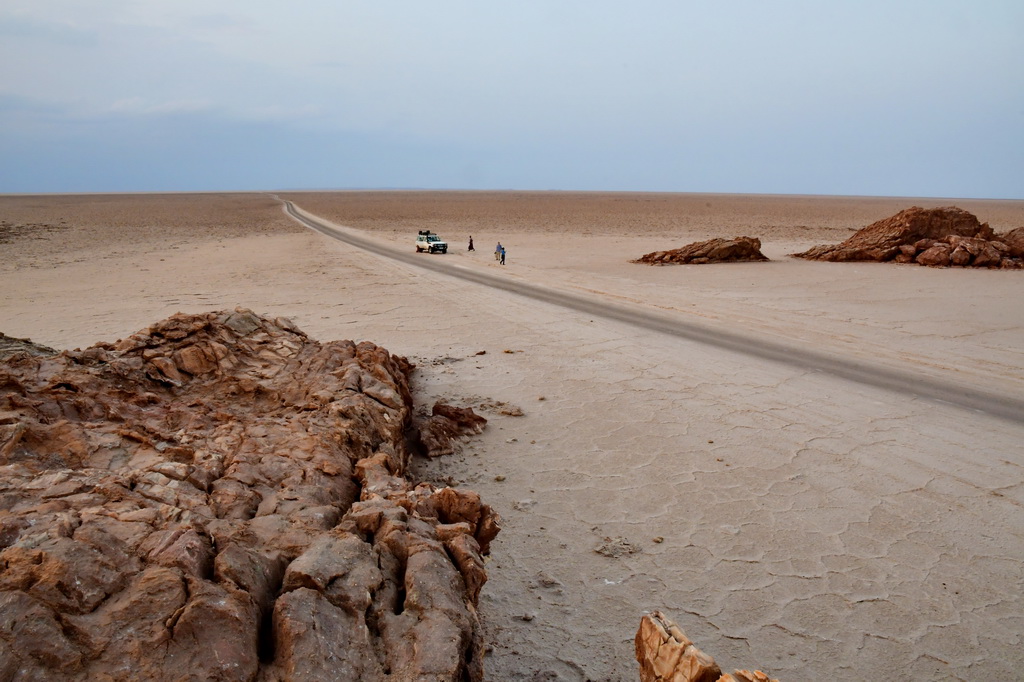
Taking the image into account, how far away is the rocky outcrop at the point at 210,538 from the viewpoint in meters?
2.89

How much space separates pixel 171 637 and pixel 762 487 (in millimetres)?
5782

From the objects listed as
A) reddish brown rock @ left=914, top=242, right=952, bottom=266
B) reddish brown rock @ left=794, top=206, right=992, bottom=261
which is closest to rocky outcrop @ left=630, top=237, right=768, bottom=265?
reddish brown rock @ left=794, top=206, right=992, bottom=261

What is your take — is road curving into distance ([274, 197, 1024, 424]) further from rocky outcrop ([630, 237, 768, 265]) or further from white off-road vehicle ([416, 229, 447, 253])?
white off-road vehicle ([416, 229, 447, 253])

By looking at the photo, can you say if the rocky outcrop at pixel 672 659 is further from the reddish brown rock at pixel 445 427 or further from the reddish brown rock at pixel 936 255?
the reddish brown rock at pixel 936 255

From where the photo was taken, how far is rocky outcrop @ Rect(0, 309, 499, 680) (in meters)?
2.89

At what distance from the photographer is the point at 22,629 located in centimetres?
272

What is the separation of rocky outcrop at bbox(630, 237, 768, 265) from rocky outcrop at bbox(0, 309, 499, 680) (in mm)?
21828

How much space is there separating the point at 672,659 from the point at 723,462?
460cm

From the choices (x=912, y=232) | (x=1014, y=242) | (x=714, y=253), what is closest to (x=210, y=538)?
(x=714, y=253)

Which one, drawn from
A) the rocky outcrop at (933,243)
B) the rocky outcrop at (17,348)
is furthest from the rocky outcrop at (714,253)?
the rocky outcrop at (17,348)

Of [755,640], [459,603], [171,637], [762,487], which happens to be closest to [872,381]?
[762,487]

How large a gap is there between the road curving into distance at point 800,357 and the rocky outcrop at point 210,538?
7.97 m

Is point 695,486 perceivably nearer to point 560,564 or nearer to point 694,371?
point 560,564

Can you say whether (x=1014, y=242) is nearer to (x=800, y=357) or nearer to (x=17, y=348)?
(x=800, y=357)
